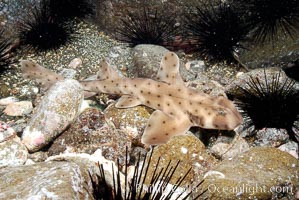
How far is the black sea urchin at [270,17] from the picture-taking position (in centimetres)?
625

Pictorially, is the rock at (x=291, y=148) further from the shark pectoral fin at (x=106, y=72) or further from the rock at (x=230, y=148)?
the shark pectoral fin at (x=106, y=72)

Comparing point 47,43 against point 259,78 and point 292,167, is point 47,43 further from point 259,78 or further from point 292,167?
point 292,167

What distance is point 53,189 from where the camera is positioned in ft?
9.51

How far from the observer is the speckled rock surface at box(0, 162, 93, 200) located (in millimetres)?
2869

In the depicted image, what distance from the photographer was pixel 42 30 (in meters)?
6.84

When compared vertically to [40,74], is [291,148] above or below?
below

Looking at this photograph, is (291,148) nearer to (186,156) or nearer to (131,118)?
(186,156)

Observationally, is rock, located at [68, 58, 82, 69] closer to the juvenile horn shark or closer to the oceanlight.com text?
the juvenile horn shark

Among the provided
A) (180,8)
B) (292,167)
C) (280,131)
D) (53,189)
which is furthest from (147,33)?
(53,189)

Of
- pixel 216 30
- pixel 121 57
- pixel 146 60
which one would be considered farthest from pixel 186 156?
pixel 121 57

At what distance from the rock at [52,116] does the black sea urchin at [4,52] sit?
1.83 metres

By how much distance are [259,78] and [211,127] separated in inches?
55.0

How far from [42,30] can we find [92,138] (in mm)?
2921

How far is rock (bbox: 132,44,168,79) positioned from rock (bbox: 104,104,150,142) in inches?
38.1
